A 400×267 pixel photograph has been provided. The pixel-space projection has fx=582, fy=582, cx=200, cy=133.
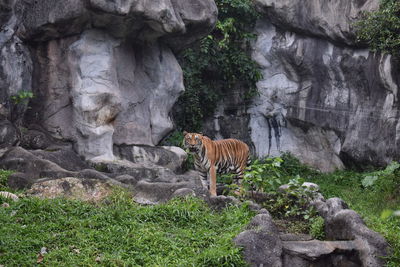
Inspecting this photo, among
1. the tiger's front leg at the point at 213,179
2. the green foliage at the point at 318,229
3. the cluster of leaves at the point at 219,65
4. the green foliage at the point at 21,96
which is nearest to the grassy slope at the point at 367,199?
the green foliage at the point at 318,229

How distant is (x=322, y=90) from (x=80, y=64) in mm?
5836

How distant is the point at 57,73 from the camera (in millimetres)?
10266

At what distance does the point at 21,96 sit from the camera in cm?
964

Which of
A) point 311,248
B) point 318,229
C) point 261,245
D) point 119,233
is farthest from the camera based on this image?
point 318,229

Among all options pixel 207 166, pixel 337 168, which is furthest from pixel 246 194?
pixel 337 168

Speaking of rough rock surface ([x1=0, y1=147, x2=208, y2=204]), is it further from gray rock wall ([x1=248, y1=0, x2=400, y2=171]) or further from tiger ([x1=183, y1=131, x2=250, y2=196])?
gray rock wall ([x1=248, y1=0, x2=400, y2=171])

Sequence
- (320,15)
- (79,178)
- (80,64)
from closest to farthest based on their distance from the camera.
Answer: (79,178)
(80,64)
(320,15)

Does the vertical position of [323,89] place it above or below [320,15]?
below

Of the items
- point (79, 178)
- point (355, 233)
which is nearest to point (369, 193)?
point (355, 233)

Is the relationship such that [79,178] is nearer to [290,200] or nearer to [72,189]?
[72,189]

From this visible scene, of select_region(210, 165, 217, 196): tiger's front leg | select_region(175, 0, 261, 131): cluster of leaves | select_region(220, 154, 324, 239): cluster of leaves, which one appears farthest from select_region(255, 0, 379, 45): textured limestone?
select_region(220, 154, 324, 239): cluster of leaves

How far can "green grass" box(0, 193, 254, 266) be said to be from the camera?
5.37 m

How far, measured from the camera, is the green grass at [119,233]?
5367mm

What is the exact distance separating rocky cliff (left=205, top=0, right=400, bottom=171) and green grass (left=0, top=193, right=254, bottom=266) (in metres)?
6.48
